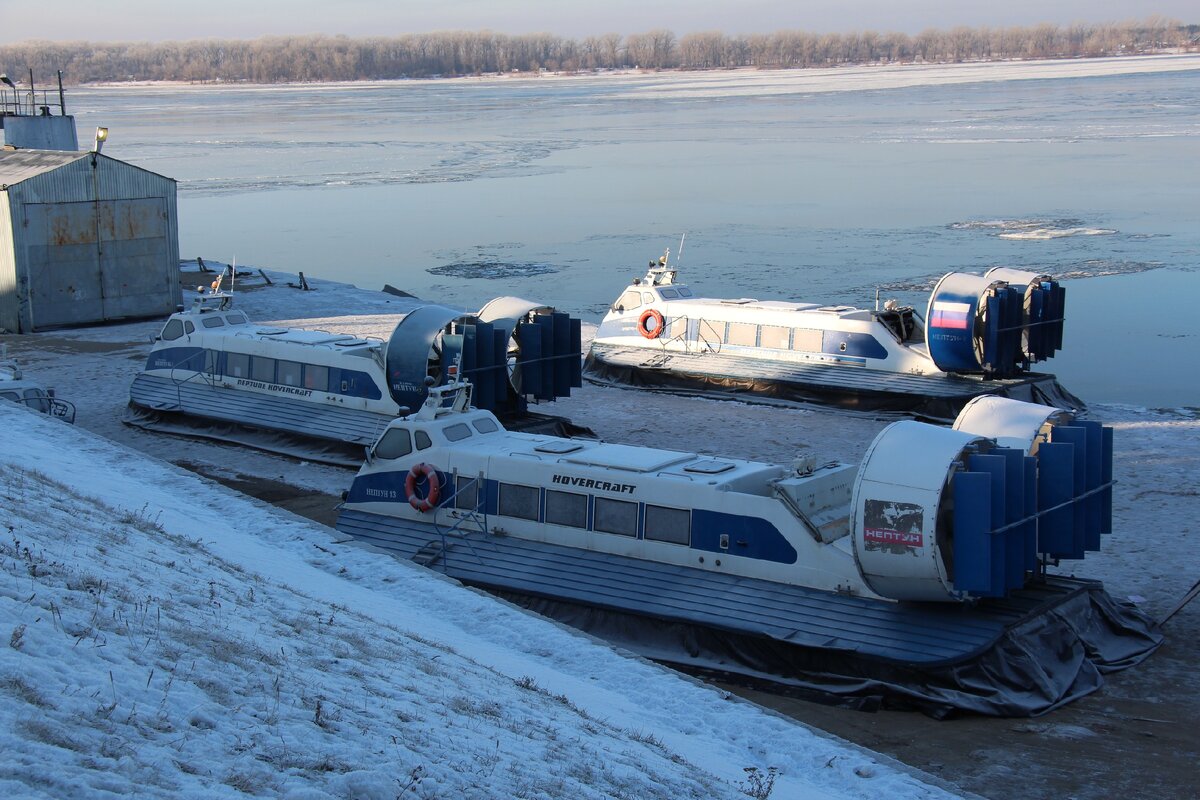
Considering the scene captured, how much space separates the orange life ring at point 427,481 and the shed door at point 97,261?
18.6 meters

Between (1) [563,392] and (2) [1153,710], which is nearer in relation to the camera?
(2) [1153,710]

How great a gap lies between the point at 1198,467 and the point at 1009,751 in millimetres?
9264

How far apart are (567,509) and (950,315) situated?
9919mm

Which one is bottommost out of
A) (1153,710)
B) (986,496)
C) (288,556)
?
(1153,710)

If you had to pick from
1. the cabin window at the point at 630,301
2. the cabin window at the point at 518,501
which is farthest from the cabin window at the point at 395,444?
the cabin window at the point at 630,301

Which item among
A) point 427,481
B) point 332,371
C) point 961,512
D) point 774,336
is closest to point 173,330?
point 332,371

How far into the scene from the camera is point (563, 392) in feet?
63.2

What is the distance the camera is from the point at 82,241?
95.3ft

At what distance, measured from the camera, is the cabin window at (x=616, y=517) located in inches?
480

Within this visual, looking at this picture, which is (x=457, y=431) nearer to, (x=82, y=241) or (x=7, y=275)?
(x=82, y=241)

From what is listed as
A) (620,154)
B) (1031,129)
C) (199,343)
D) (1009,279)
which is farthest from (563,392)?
(1031,129)

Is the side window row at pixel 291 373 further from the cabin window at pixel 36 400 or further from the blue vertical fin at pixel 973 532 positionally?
the blue vertical fin at pixel 973 532

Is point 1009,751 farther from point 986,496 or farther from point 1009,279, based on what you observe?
point 1009,279

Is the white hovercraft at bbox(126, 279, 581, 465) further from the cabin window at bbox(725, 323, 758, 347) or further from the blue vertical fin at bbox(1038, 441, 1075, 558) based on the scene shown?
the blue vertical fin at bbox(1038, 441, 1075, 558)
